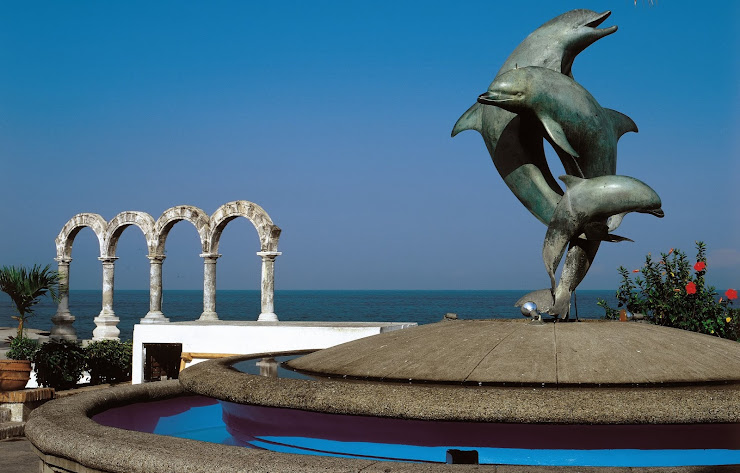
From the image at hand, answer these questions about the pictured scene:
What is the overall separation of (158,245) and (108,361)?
11.1ft

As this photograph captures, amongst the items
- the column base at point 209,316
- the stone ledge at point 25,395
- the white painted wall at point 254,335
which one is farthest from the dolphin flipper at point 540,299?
the column base at point 209,316

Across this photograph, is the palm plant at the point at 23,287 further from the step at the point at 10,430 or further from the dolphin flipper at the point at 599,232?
the dolphin flipper at the point at 599,232

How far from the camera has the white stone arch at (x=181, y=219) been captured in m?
18.0

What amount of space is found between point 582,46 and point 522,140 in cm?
118

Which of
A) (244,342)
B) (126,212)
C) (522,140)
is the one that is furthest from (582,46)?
Answer: (126,212)

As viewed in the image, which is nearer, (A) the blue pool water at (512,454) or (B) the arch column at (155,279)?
(A) the blue pool water at (512,454)

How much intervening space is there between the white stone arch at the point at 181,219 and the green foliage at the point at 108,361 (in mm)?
2739

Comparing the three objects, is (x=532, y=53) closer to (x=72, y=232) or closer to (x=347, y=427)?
(x=347, y=427)

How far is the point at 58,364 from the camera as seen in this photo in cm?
1520

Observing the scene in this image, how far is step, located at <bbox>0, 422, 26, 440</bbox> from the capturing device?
1072 centimetres

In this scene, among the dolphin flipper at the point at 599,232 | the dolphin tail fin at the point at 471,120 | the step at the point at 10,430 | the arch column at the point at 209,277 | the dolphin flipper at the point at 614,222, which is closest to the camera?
the dolphin flipper at the point at 599,232

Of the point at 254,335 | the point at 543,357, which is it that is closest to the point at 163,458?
the point at 543,357

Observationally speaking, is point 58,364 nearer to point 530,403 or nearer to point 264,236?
point 264,236

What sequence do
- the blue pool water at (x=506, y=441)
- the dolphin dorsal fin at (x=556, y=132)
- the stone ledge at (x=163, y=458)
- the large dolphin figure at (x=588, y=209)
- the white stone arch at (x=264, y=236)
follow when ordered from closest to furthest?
the stone ledge at (x=163, y=458) → the blue pool water at (x=506, y=441) → the large dolphin figure at (x=588, y=209) → the dolphin dorsal fin at (x=556, y=132) → the white stone arch at (x=264, y=236)
